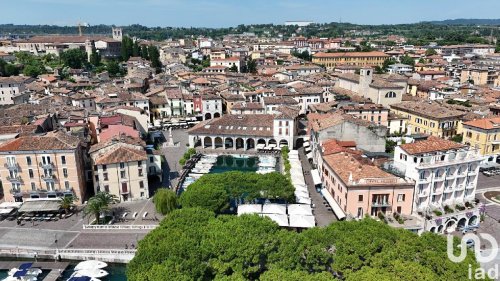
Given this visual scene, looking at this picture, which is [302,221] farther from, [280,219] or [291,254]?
[291,254]

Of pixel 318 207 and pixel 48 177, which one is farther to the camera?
pixel 48 177

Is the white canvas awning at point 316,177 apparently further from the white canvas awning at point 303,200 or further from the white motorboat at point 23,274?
the white motorboat at point 23,274

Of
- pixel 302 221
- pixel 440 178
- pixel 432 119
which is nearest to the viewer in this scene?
pixel 302 221

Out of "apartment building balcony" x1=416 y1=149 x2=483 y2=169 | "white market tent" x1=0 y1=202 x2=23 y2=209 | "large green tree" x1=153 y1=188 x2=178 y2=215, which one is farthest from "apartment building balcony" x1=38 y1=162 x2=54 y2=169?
"apartment building balcony" x1=416 y1=149 x2=483 y2=169

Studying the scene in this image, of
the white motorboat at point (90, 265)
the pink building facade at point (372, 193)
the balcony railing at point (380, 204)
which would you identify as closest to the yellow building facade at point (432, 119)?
the pink building facade at point (372, 193)

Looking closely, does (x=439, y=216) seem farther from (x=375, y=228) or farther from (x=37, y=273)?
(x=37, y=273)

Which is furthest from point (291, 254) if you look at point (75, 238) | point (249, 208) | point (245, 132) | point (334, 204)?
point (245, 132)
